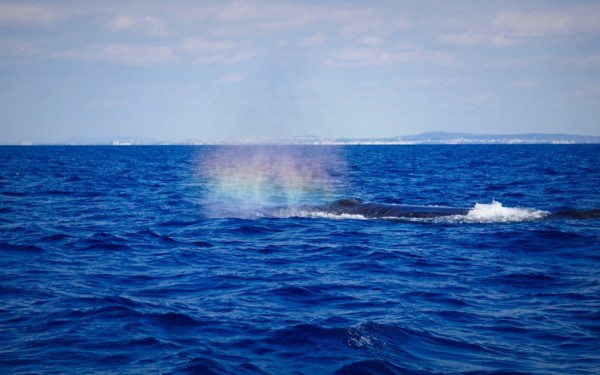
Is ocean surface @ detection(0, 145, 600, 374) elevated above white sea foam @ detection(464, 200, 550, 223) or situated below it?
below

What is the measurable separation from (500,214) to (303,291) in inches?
610

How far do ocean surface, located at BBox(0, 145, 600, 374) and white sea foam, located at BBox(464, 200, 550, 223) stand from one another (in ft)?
0.31

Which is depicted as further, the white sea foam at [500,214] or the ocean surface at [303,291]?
the white sea foam at [500,214]

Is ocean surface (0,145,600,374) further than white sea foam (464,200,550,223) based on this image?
No

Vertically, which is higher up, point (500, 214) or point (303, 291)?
point (500, 214)

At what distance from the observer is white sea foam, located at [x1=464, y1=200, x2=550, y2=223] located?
26062 millimetres

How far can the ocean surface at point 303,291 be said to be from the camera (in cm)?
1007

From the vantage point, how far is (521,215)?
88.9ft

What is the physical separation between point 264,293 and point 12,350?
18.8ft

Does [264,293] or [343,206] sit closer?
[264,293]

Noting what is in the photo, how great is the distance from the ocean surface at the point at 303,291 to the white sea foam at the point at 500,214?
0.10 metres

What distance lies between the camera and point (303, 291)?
14453 mm

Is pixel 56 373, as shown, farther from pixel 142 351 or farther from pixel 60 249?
pixel 60 249

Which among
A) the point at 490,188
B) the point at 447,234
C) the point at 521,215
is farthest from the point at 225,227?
the point at 490,188
